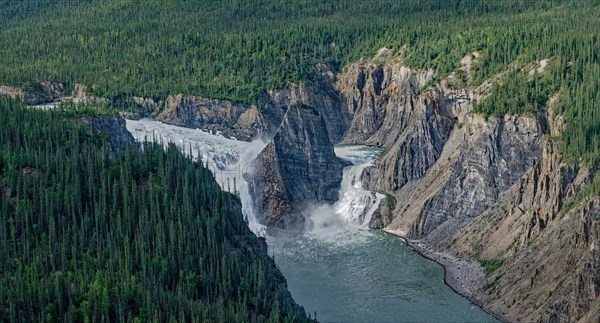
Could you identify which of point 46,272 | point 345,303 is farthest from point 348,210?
point 46,272

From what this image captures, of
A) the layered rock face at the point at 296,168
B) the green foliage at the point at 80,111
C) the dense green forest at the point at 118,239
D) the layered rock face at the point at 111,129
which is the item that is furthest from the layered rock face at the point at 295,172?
the dense green forest at the point at 118,239

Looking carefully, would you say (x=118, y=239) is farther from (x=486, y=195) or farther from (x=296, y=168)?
(x=296, y=168)

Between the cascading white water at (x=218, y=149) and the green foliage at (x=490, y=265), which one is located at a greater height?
the cascading white water at (x=218, y=149)

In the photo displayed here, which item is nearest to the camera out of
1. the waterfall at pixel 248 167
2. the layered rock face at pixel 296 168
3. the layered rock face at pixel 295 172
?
the waterfall at pixel 248 167

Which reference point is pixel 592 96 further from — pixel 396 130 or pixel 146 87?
pixel 146 87

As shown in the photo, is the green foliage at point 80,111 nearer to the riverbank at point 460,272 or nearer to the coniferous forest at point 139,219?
the coniferous forest at point 139,219
